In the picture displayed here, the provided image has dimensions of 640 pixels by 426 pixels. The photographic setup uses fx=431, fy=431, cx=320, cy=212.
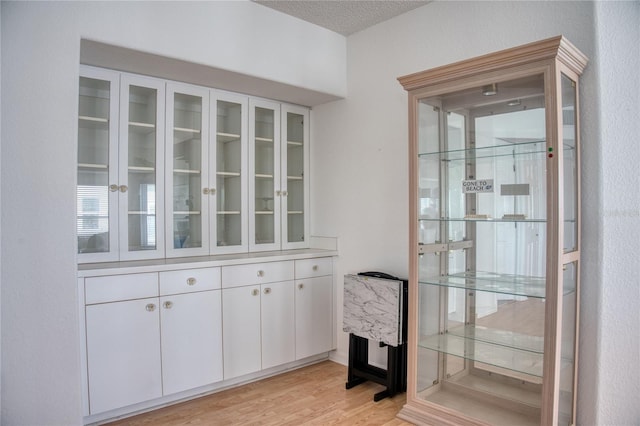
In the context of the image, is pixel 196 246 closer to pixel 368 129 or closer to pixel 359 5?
pixel 368 129

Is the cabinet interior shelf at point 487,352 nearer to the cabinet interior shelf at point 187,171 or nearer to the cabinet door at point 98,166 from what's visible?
the cabinet interior shelf at point 187,171

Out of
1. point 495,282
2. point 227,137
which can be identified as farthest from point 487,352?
point 227,137

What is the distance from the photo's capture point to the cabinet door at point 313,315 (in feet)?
11.5

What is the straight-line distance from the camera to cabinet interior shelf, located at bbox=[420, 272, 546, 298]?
2340 millimetres

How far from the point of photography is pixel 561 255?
6.91 feet

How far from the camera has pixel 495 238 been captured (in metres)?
2.56

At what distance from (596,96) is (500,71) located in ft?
1.74

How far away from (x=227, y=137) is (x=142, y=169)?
2.41 ft

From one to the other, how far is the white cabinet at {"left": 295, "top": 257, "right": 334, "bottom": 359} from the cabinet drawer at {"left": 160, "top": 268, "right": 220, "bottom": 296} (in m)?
0.73

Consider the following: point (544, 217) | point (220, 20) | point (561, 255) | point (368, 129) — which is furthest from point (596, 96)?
point (220, 20)

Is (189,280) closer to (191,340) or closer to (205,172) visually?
(191,340)

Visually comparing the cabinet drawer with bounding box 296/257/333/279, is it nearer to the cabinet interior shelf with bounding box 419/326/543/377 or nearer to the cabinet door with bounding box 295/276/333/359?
the cabinet door with bounding box 295/276/333/359

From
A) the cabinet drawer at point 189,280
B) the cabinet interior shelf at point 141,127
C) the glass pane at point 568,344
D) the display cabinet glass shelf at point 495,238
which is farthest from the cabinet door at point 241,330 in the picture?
the glass pane at point 568,344

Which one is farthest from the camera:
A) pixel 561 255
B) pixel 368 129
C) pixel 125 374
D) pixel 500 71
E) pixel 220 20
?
pixel 368 129
